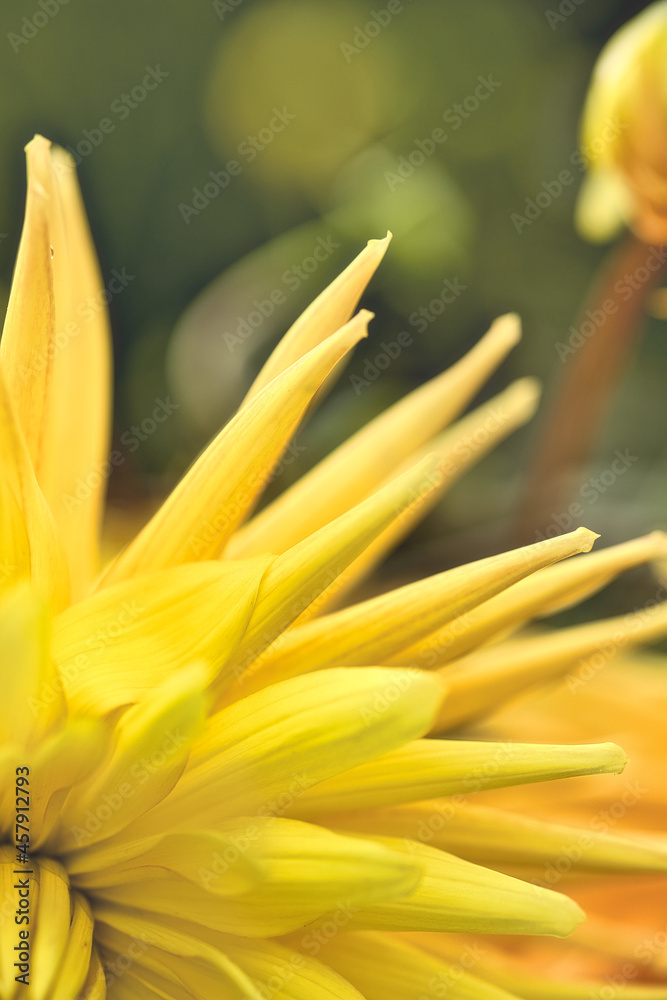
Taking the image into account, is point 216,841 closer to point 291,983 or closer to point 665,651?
point 291,983

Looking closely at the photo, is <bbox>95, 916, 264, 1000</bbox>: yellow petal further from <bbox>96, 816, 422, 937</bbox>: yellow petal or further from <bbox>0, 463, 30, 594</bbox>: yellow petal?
<bbox>0, 463, 30, 594</bbox>: yellow petal

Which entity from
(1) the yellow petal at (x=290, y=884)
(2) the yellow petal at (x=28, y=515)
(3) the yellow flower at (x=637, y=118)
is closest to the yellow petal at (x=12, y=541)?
(2) the yellow petal at (x=28, y=515)

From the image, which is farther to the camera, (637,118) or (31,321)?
(637,118)

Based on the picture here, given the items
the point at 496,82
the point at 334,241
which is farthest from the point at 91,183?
the point at 496,82

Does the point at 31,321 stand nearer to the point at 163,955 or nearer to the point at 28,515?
the point at 28,515

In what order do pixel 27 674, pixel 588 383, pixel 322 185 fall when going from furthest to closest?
pixel 322 185, pixel 588 383, pixel 27 674

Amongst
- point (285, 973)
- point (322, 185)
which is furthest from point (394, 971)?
point (322, 185)
